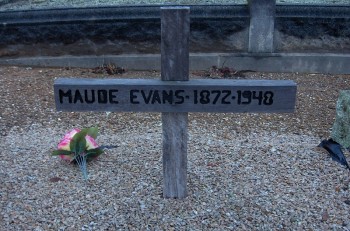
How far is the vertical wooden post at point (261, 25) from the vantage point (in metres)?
5.25

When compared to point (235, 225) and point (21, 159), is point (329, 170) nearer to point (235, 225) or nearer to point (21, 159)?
point (235, 225)

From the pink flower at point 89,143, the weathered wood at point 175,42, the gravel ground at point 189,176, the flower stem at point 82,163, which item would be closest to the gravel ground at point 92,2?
the gravel ground at point 189,176

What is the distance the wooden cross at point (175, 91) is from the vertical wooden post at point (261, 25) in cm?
297

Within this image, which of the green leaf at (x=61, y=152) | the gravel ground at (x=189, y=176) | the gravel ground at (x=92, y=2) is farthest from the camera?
the gravel ground at (x=92, y=2)

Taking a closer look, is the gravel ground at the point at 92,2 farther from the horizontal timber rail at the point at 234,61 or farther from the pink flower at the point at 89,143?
the pink flower at the point at 89,143

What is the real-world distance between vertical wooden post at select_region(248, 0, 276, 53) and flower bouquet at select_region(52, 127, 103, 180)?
284 centimetres

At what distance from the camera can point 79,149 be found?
3168 millimetres

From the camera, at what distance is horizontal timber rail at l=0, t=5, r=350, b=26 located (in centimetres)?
529

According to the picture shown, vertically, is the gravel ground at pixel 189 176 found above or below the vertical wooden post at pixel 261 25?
below

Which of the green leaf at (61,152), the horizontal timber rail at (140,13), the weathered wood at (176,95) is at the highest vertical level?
the horizontal timber rail at (140,13)

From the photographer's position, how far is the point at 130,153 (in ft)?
11.4

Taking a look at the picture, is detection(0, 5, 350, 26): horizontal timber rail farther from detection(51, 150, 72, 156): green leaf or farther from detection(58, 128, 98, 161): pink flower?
detection(51, 150, 72, 156): green leaf

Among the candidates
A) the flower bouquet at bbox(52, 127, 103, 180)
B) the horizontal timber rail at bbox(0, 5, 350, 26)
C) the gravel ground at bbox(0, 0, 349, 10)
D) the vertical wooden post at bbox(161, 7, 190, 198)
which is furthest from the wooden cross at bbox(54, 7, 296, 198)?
the gravel ground at bbox(0, 0, 349, 10)

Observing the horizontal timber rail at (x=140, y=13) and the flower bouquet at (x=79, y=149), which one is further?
the horizontal timber rail at (x=140, y=13)
